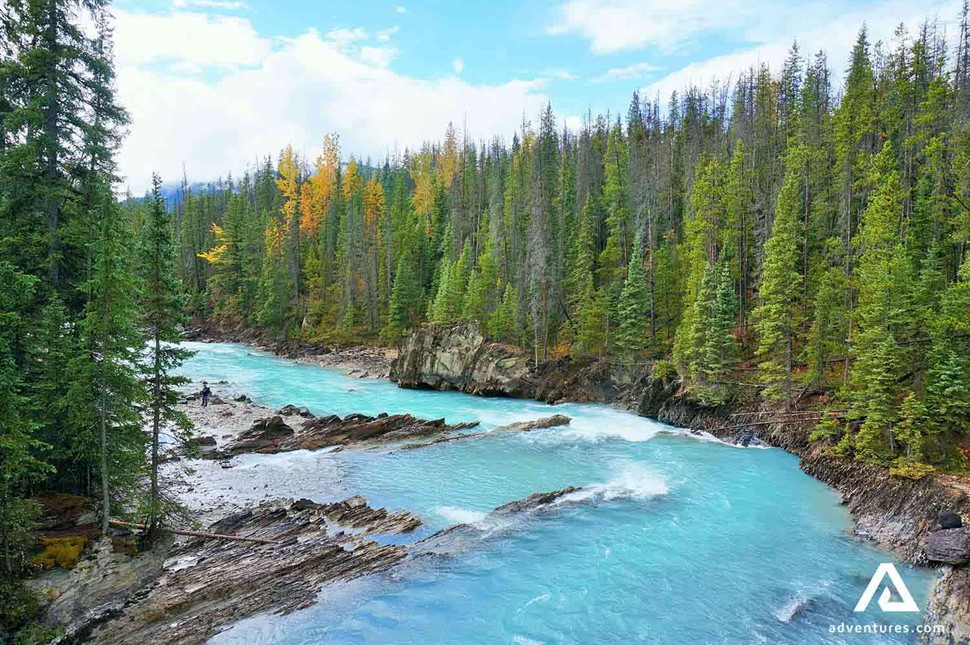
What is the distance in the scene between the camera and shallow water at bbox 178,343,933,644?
1338 cm

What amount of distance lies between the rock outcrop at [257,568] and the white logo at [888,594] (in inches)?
535

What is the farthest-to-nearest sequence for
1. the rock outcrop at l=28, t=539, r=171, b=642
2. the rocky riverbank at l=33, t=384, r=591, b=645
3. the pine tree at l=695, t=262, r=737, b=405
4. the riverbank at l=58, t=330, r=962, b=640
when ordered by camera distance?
the pine tree at l=695, t=262, r=737, b=405 < the riverbank at l=58, t=330, r=962, b=640 < the rocky riverbank at l=33, t=384, r=591, b=645 < the rock outcrop at l=28, t=539, r=171, b=642

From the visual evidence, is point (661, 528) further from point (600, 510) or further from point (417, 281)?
point (417, 281)

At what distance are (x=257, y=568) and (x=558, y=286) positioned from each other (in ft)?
129

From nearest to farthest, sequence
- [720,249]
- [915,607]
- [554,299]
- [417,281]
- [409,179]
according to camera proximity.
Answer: [915,607]
[720,249]
[554,299]
[417,281]
[409,179]

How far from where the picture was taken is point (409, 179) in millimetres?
101438

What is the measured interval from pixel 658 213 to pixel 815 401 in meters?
26.8

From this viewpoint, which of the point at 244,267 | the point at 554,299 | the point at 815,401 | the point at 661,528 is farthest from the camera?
the point at 244,267

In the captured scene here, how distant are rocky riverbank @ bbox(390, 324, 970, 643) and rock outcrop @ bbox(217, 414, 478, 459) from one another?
12.9 meters

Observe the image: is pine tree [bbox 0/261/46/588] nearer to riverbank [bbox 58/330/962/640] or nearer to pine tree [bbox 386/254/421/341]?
riverbank [bbox 58/330/962/640]

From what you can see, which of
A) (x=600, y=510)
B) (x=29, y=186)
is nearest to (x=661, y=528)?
(x=600, y=510)

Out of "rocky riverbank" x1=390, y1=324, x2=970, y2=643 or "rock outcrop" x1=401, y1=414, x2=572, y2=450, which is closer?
"rocky riverbank" x1=390, y1=324, x2=970, y2=643

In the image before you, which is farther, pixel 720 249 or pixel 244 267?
pixel 244 267

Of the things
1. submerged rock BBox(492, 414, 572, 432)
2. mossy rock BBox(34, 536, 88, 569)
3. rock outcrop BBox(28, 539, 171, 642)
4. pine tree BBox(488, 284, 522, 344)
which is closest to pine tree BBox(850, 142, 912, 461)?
submerged rock BBox(492, 414, 572, 432)
